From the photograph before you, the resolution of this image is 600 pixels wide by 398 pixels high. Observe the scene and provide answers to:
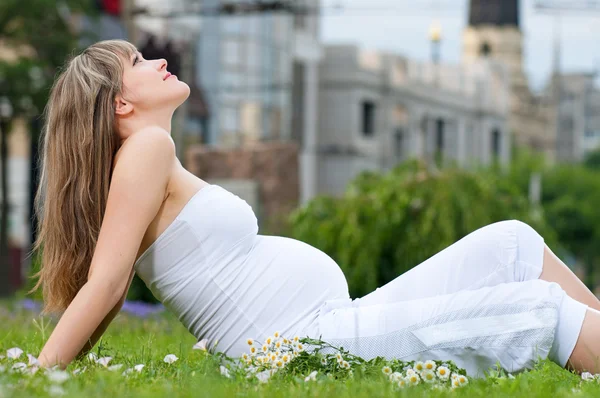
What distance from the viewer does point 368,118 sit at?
4038 centimetres

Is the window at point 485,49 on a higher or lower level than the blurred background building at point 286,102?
lower

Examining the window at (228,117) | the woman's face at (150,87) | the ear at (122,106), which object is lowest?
the window at (228,117)

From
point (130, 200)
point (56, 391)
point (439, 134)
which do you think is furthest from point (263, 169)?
point (439, 134)

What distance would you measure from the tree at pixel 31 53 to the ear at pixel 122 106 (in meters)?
14.1

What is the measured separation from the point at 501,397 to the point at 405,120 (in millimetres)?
41003

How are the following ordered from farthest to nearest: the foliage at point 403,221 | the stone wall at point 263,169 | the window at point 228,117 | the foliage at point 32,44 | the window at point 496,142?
the window at point 496,142 → the window at point 228,117 → the stone wall at point 263,169 → the foliage at point 32,44 → the foliage at point 403,221

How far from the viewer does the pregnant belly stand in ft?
11.5

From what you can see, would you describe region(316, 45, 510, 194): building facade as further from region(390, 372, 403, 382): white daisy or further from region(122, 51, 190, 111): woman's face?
region(390, 372, 403, 382): white daisy

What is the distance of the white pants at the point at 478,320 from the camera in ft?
10.5

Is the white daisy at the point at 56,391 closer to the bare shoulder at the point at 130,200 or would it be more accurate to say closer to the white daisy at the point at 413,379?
the bare shoulder at the point at 130,200

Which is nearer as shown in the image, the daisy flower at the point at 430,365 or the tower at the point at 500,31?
the daisy flower at the point at 430,365

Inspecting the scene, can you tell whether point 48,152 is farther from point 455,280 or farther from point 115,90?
point 455,280

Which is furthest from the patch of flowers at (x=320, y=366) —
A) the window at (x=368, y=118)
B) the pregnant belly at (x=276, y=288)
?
the window at (x=368, y=118)

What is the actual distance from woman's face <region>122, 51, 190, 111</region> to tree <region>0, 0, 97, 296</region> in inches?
551
